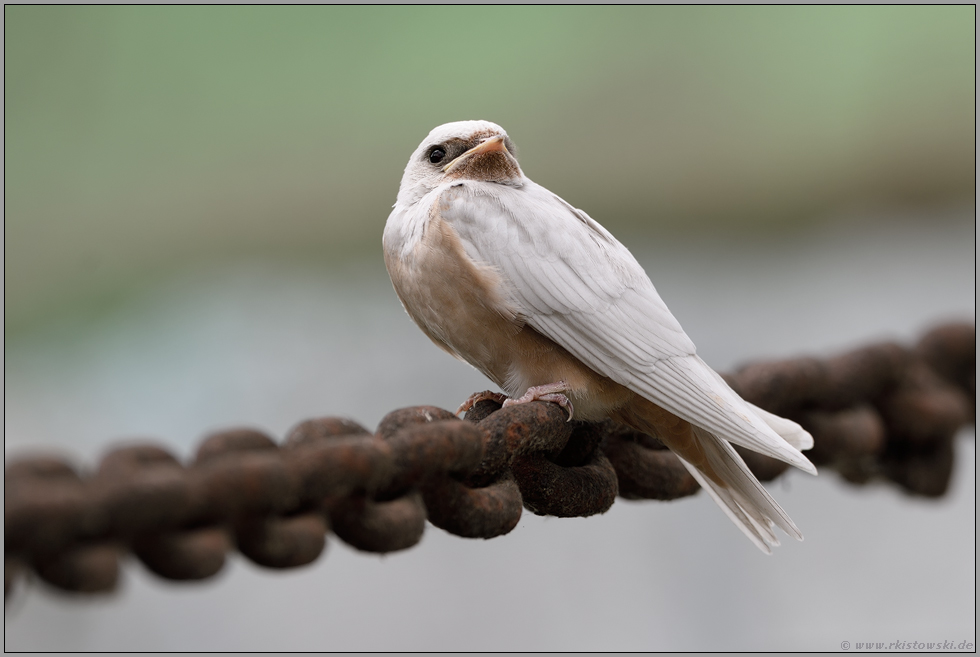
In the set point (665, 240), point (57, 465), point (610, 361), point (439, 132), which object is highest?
point (439, 132)

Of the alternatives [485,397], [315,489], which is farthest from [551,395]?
[315,489]

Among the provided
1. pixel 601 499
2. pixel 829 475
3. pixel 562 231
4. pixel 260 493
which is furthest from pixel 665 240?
pixel 260 493

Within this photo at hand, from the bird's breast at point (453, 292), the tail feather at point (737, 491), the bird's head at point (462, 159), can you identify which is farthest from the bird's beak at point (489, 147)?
the tail feather at point (737, 491)

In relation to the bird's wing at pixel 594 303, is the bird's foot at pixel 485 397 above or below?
below

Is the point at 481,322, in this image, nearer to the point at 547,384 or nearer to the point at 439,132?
the point at 547,384

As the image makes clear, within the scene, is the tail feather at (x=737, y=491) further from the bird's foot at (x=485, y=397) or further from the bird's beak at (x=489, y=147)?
the bird's beak at (x=489, y=147)

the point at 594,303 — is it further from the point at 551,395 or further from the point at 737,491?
the point at 737,491
